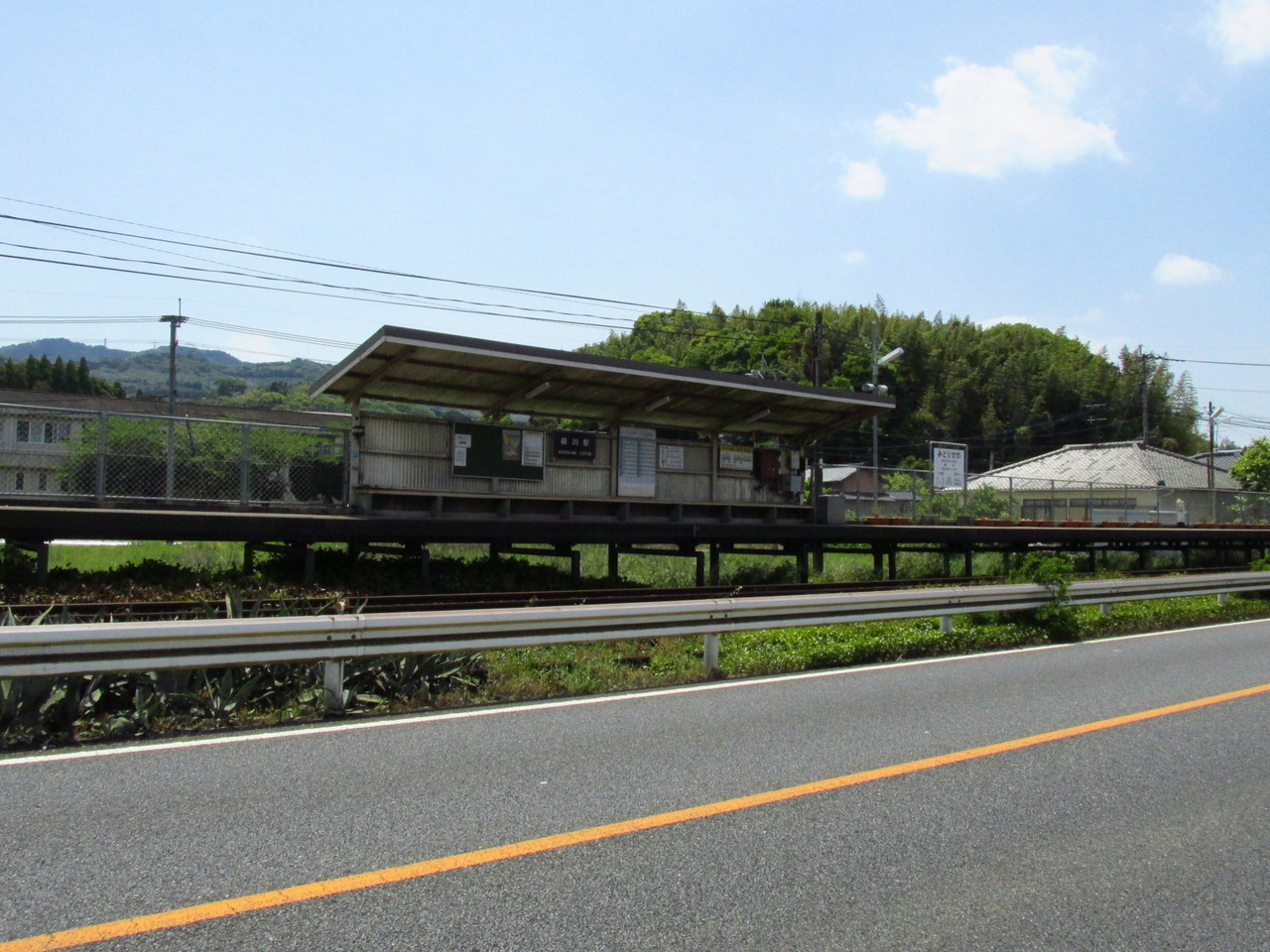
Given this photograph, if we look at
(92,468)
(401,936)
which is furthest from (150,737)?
(92,468)

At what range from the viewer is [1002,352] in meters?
114

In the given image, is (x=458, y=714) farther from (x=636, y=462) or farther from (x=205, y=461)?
(x=636, y=462)

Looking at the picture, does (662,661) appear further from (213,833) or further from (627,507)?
(627,507)

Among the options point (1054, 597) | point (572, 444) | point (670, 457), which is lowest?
point (1054, 597)

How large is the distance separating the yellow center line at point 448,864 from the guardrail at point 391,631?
3.14m

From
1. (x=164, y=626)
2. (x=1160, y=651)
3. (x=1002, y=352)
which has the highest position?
(x=1002, y=352)

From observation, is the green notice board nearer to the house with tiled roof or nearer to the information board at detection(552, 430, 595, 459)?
the information board at detection(552, 430, 595, 459)

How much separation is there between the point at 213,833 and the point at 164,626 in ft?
7.76

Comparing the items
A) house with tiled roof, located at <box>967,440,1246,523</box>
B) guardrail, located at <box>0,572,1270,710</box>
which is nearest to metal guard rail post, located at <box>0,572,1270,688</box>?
guardrail, located at <box>0,572,1270,710</box>

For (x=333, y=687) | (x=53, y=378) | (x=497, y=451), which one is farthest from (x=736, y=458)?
(x=53, y=378)

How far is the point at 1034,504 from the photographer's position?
32.8 meters

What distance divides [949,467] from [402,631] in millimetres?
23086

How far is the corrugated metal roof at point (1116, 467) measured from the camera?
5769cm

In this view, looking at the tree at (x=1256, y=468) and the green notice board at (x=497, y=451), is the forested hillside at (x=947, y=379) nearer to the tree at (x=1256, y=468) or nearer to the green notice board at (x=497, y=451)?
Result: the tree at (x=1256, y=468)
